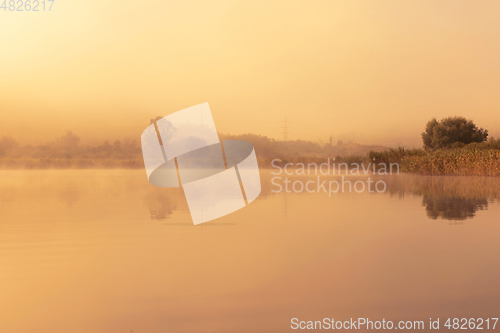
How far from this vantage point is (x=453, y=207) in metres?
12.4

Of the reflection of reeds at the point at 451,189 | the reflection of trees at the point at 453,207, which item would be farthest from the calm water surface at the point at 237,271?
the reflection of reeds at the point at 451,189

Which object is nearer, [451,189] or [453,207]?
[453,207]

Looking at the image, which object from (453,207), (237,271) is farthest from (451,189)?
(237,271)

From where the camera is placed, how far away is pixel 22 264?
18.7ft

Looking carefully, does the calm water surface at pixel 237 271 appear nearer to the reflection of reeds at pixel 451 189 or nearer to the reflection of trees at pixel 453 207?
the reflection of trees at pixel 453 207

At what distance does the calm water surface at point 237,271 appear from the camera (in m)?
3.83

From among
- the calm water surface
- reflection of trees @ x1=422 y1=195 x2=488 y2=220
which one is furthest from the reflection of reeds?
the calm water surface

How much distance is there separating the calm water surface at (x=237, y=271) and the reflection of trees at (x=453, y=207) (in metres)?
0.39

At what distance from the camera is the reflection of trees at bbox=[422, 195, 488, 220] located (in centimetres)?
1061

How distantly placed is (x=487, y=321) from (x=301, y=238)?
4.12 meters

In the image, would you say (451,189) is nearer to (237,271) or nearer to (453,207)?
(453,207)

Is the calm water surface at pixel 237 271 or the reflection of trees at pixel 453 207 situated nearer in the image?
the calm water surface at pixel 237 271

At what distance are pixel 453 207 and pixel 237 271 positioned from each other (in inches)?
→ 381

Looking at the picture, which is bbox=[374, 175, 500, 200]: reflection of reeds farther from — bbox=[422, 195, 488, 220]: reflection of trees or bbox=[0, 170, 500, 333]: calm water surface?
bbox=[0, 170, 500, 333]: calm water surface
